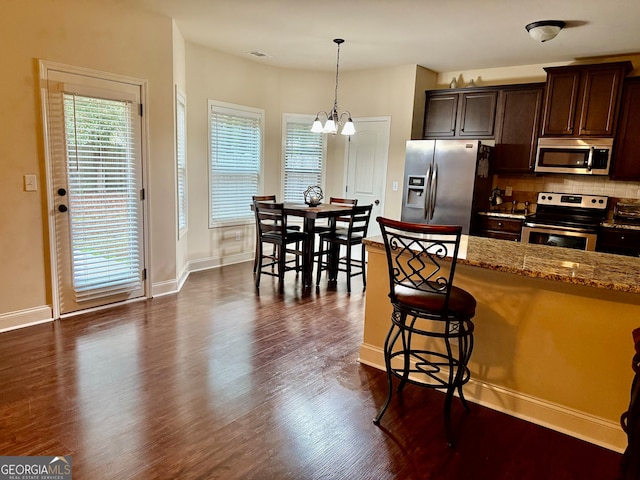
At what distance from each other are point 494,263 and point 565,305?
43 cm

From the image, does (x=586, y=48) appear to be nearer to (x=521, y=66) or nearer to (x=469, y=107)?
(x=521, y=66)

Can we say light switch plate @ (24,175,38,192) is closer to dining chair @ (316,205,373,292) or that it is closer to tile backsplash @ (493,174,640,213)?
dining chair @ (316,205,373,292)

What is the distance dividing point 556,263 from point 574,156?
9.76 feet

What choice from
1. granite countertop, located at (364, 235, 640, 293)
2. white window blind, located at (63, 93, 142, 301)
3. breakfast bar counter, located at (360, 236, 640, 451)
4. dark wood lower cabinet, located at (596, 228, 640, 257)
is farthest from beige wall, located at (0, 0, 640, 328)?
breakfast bar counter, located at (360, 236, 640, 451)

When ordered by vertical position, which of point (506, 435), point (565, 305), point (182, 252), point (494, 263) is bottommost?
point (506, 435)

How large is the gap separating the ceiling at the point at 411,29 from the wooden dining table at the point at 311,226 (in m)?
1.84

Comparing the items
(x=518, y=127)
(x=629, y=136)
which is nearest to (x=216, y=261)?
(x=518, y=127)

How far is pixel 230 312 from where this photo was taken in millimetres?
3924

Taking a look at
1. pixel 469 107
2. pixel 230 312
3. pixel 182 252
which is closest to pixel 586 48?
pixel 469 107

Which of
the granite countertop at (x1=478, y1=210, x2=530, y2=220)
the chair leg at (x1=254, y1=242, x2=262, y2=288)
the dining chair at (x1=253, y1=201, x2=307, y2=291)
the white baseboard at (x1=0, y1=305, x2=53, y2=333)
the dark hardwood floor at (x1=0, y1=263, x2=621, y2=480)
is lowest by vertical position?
the dark hardwood floor at (x1=0, y1=263, x2=621, y2=480)

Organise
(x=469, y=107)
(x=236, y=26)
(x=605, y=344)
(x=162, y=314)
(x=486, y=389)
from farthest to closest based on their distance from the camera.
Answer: (x=469, y=107) → (x=236, y=26) → (x=162, y=314) → (x=486, y=389) → (x=605, y=344)

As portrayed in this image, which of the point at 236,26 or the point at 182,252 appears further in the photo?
the point at 182,252

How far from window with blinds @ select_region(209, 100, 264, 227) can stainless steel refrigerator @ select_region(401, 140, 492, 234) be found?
213 cm

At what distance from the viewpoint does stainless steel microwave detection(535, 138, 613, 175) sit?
4426mm
